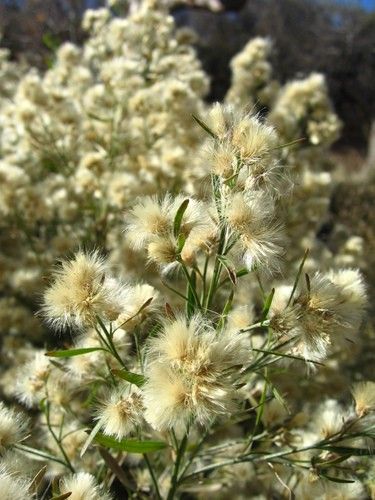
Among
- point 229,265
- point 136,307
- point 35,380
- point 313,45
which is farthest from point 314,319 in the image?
point 313,45

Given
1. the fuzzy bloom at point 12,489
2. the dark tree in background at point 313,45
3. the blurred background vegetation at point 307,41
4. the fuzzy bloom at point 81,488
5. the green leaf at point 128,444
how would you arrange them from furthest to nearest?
the dark tree in background at point 313,45 < the blurred background vegetation at point 307,41 < the green leaf at point 128,444 < the fuzzy bloom at point 81,488 < the fuzzy bloom at point 12,489

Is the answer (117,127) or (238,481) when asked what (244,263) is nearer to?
(238,481)

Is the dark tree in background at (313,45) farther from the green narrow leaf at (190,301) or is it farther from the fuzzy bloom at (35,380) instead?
the green narrow leaf at (190,301)

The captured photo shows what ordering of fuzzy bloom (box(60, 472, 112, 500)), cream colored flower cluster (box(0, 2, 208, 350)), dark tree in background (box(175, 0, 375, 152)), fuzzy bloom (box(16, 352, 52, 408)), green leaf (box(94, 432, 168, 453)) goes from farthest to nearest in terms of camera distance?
1. dark tree in background (box(175, 0, 375, 152))
2. cream colored flower cluster (box(0, 2, 208, 350))
3. fuzzy bloom (box(16, 352, 52, 408))
4. green leaf (box(94, 432, 168, 453))
5. fuzzy bloom (box(60, 472, 112, 500))

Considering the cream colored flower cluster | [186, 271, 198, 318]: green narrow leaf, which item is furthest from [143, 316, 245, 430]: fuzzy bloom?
the cream colored flower cluster

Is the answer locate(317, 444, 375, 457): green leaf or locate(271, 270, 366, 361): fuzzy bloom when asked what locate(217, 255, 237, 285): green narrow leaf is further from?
locate(317, 444, 375, 457): green leaf

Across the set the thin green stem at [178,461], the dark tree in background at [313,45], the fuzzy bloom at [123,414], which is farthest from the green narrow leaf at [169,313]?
the dark tree in background at [313,45]

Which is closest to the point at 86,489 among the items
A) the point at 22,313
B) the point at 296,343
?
the point at 296,343
